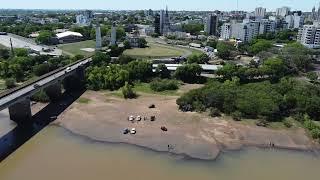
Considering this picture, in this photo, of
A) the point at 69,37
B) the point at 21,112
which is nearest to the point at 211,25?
the point at 69,37

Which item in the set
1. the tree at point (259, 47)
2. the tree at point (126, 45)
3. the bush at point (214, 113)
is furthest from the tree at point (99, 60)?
the tree at point (259, 47)

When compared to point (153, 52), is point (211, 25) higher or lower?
higher

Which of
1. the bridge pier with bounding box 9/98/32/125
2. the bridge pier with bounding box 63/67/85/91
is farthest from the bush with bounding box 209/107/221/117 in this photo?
the bridge pier with bounding box 63/67/85/91

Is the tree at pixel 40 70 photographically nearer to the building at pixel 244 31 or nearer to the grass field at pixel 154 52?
the grass field at pixel 154 52

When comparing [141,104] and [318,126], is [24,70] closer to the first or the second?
[141,104]

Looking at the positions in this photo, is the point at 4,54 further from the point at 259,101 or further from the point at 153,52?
the point at 259,101

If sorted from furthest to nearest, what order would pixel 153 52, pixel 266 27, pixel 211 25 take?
pixel 211 25 < pixel 266 27 < pixel 153 52

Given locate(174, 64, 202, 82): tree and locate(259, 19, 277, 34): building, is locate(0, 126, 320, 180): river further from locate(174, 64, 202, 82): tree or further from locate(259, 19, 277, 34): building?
locate(259, 19, 277, 34): building
